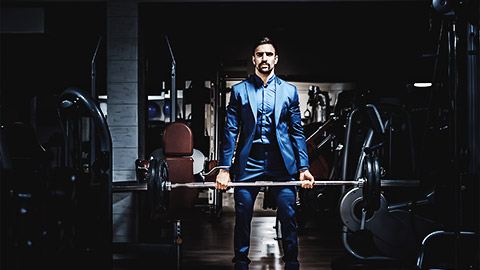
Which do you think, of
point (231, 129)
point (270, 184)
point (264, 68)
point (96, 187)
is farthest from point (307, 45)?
point (96, 187)

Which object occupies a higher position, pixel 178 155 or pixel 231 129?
pixel 231 129

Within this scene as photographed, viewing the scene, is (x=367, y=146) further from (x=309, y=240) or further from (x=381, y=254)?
(x=309, y=240)

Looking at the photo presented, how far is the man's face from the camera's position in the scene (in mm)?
3043

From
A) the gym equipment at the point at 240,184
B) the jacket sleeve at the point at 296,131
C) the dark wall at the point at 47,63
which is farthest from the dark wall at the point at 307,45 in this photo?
the gym equipment at the point at 240,184

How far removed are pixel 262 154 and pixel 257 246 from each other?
182 cm

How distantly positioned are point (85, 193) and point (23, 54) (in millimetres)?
6787

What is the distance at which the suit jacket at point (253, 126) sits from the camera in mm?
3068

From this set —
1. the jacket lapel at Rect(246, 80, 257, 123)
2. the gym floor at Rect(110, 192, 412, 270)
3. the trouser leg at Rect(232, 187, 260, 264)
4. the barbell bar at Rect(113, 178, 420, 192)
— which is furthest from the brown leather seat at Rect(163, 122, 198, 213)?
the jacket lapel at Rect(246, 80, 257, 123)

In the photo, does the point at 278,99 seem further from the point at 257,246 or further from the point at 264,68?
the point at 257,246

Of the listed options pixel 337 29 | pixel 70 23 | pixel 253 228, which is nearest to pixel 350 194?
pixel 253 228

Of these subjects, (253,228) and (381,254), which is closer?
(381,254)

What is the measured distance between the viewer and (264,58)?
3061 millimetres

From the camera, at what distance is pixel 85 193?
2.28 m

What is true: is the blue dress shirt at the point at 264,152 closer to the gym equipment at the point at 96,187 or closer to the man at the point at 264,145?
the man at the point at 264,145
